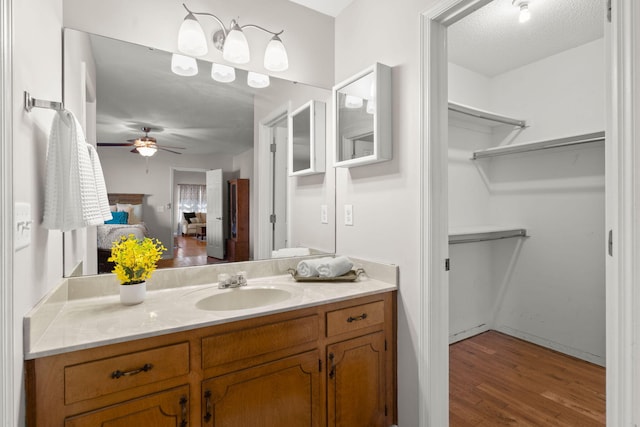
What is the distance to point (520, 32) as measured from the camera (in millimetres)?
2375

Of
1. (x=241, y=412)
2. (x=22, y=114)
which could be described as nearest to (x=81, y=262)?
(x=22, y=114)

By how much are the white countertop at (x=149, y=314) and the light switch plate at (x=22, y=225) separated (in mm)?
218

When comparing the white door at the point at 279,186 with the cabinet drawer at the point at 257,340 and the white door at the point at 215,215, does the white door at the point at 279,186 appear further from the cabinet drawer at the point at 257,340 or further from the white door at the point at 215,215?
the cabinet drawer at the point at 257,340

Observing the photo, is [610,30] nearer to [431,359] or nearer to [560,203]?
[431,359]

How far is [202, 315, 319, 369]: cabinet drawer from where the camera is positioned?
46.5 inches

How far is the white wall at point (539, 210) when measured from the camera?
100 inches

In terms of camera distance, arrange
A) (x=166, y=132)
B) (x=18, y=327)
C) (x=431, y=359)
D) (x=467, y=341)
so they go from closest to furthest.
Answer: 1. (x=18, y=327)
2. (x=431, y=359)
3. (x=166, y=132)
4. (x=467, y=341)

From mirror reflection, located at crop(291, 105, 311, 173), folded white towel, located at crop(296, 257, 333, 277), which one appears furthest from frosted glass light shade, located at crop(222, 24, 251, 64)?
folded white towel, located at crop(296, 257, 333, 277)

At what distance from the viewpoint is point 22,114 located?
35.0 inches

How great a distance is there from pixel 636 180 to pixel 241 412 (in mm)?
1494

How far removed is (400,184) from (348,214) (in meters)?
0.45

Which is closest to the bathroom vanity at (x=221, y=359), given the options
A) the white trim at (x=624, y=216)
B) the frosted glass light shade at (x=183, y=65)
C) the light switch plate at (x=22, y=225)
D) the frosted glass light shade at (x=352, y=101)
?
the light switch plate at (x=22, y=225)

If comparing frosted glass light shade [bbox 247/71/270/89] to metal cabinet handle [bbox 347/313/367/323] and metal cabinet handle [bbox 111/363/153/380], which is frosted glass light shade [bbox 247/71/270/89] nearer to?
metal cabinet handle [bbox 347/313/367/323]

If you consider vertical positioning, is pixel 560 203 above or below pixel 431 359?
above
